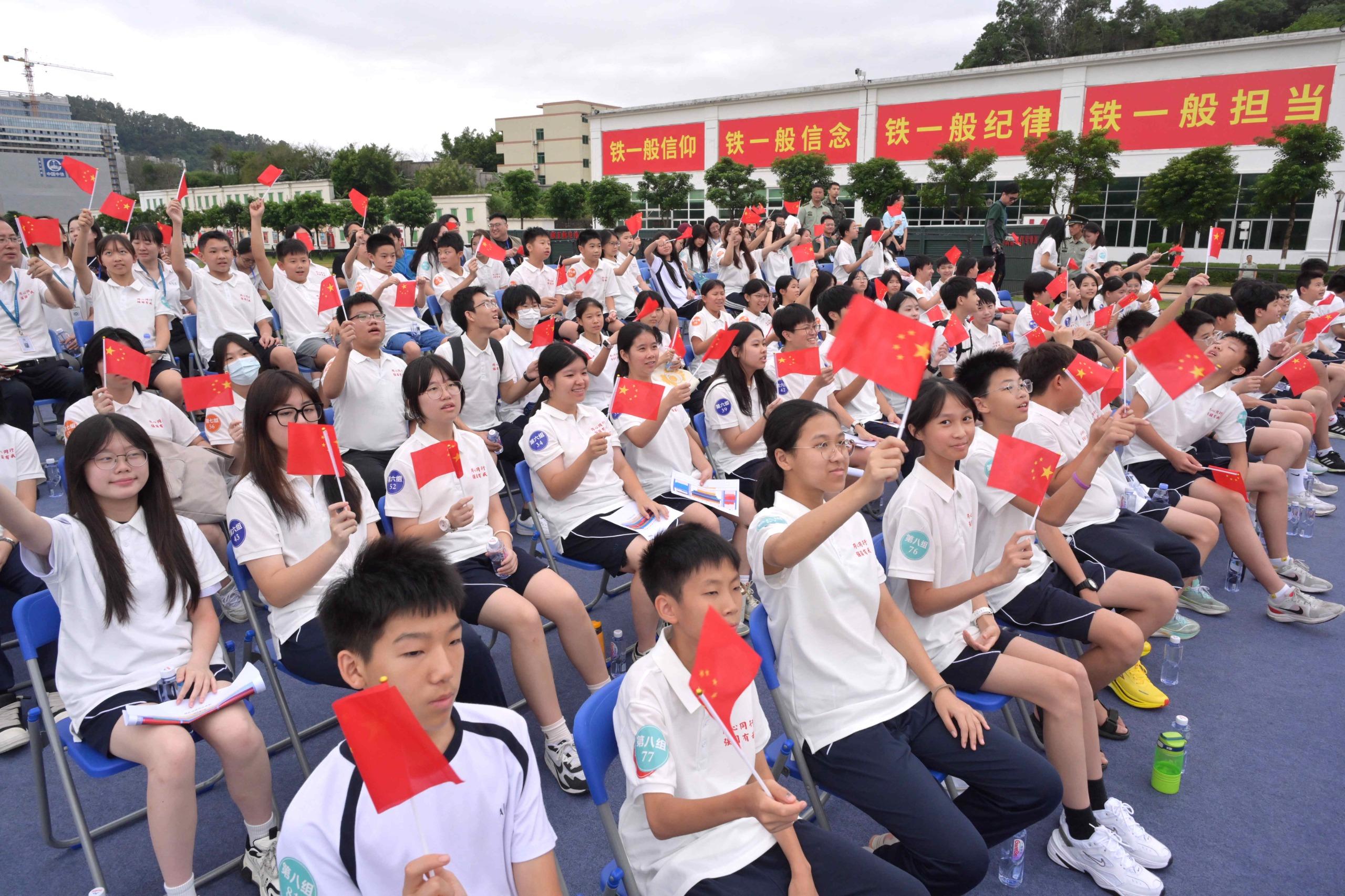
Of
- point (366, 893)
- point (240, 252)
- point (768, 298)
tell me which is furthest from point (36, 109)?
point (366, 893)

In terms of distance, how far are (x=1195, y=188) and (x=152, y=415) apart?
21.3 meters

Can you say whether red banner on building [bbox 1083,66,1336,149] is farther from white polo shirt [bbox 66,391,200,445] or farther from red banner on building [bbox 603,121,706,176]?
white polo shirt [bbox 66,391,200,445]

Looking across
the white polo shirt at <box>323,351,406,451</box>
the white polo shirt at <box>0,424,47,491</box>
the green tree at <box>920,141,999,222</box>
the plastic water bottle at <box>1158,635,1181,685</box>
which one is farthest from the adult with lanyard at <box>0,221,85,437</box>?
the green tree at <box>920,141,999,222</box>

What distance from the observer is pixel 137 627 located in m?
2.06

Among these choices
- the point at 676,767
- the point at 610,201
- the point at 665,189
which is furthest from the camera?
the point at 665,189

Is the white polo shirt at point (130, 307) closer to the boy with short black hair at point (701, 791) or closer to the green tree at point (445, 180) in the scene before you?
the boy with short black hair at point (701, 791)

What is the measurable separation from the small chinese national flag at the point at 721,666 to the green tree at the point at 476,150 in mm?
56193

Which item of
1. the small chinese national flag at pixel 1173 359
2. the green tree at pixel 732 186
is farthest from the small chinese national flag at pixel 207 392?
the green tree at pixel 732 186

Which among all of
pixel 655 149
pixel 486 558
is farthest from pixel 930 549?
pixel 655 149

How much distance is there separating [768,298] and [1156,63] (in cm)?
2384

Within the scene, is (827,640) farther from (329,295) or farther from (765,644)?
(329,295)

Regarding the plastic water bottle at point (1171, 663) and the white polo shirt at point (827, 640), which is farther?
the plastic water bottle at point (1171, 663)

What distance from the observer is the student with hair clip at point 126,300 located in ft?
15.9

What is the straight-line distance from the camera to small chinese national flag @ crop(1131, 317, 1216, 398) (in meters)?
2.92
